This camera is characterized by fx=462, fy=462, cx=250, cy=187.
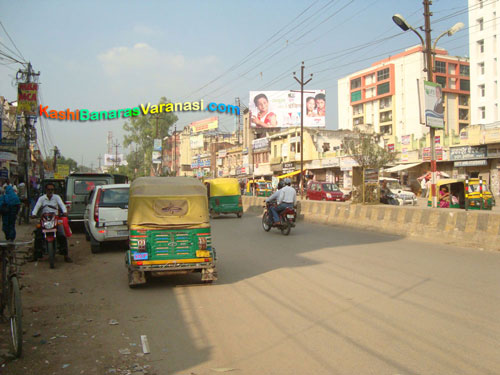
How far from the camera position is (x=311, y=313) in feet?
19.7

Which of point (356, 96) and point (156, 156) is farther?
point (356, 96)

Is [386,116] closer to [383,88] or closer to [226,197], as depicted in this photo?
[383,88]

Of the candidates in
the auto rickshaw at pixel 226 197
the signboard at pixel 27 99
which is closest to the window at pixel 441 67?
the auto rickshaw at pixel 226 197

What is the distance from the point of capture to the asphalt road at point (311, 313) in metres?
4.36

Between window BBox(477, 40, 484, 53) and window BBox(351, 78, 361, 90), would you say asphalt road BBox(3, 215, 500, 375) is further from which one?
window BBox(351, 78, 361, 90)

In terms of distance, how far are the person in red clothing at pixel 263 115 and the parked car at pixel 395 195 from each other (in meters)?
28.2

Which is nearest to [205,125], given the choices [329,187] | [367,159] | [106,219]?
[329,187]

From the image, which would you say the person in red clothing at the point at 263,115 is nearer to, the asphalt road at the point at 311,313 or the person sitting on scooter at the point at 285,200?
the person sitting on scooter at the point at 285,200

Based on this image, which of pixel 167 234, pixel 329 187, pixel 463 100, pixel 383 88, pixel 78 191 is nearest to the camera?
pixel 167 234

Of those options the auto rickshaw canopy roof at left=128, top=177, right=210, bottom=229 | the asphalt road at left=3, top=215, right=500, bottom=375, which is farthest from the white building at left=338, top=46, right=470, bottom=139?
the auto rickshaw canopy roof at left=128, top=177, right=210, bottom=229

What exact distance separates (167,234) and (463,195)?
16417 mm

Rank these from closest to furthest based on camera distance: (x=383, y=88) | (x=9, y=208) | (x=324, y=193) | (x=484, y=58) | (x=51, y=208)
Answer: (x=51, y=208) < (x=9, y=208) < (x=324, y=193) < (x=484, y=58) < (x=383, y=88)

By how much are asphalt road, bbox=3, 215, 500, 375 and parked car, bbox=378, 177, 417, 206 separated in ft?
48.6

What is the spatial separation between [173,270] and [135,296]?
0.75m
